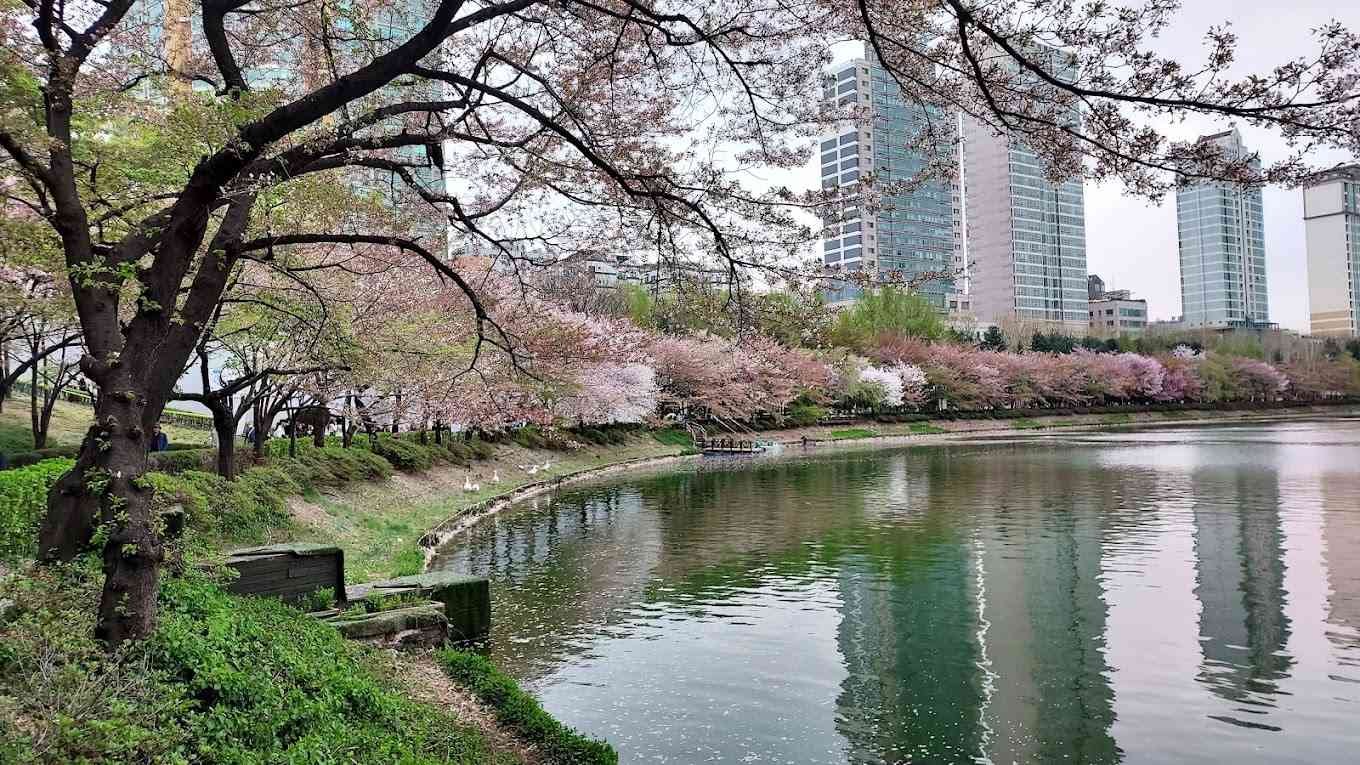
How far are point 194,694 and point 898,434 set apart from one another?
185ft

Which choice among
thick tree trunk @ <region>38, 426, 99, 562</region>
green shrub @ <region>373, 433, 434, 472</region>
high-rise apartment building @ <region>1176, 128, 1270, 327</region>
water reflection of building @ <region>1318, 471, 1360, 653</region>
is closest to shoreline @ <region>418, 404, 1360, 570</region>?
green shrub @ <region>373, 433, 434, 472</region>

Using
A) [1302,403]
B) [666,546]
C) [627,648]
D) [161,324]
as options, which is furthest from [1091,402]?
[161,324]

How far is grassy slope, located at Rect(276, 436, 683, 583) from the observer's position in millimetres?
A: 13875

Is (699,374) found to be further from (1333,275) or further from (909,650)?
(1333,275)

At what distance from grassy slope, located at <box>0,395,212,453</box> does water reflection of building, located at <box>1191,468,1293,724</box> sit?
23.1 metres

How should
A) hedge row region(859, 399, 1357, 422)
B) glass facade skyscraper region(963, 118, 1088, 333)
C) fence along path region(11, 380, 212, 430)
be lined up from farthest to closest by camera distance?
glass facade skyscraper region(963, 118, 1088, 333), hedge row region(859, 399, 1357, 422), fence along path region(11, 380, 212, 430)

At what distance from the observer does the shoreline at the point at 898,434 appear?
2040 centimetres

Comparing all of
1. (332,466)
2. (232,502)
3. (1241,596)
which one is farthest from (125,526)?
(332,466)

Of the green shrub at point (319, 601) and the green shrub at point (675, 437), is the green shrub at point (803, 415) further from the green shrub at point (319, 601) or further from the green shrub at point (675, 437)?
the green shrub at point (319, 601)

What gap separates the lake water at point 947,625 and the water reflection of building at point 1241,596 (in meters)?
0.04

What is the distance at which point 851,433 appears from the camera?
183 feet

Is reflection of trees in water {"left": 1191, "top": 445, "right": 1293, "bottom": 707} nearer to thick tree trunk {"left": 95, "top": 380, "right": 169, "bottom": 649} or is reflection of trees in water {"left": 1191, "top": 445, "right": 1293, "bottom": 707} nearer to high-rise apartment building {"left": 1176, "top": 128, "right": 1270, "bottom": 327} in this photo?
thick tree trunk {"left": 95, "top": 380, "right": 169, "bottom": 649}

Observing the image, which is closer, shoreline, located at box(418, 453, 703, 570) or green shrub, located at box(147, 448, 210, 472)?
green shrub, located at box(147, 448, 210, 472)

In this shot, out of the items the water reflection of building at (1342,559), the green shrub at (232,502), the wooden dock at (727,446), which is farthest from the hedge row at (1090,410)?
the green shrub at (232,502)
